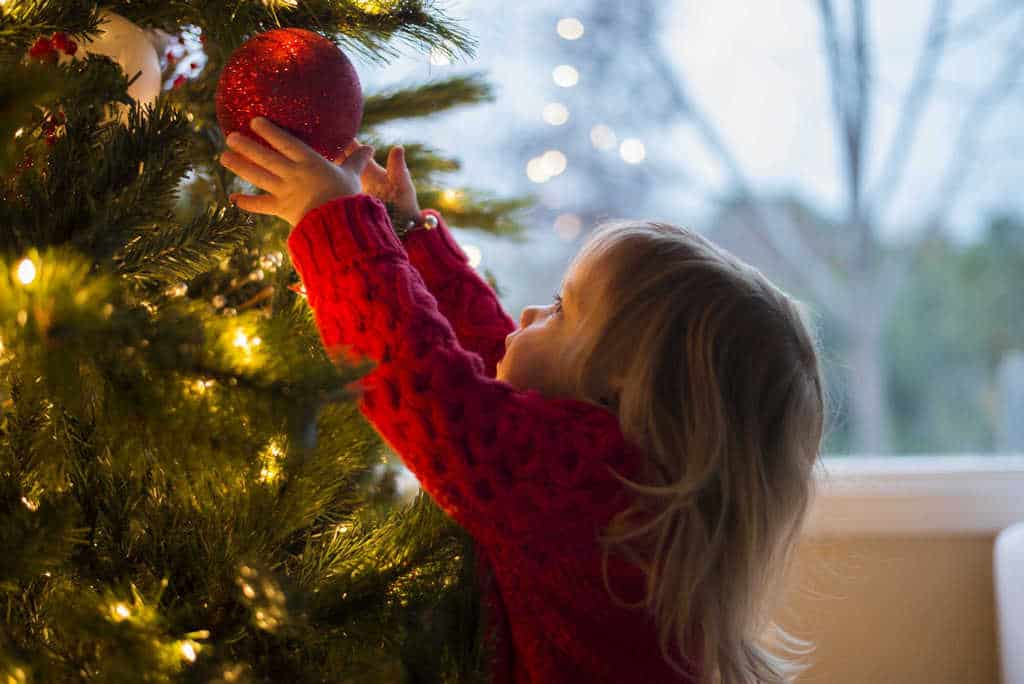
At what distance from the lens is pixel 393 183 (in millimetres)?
785

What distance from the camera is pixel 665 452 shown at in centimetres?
70

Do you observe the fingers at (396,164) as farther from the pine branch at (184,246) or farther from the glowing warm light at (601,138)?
the glowing warm light at (601,138)

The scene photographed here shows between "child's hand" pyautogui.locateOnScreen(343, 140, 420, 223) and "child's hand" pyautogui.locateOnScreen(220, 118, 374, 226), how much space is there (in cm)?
14

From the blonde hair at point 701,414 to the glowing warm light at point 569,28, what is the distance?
956 millimetres

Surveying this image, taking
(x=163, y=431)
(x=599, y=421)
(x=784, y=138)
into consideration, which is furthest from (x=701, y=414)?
(x=784, y=138)

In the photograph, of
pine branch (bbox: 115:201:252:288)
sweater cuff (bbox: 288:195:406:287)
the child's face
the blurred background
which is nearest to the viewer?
pine branch (bbox: 115:201:252:288)

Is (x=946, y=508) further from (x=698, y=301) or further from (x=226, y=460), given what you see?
(x=226, y=460)

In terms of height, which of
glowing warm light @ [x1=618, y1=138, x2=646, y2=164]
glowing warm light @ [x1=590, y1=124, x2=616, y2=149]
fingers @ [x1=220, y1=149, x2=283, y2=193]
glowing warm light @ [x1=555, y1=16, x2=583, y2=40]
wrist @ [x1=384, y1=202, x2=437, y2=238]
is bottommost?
glowing warm light @ [x1=618, y1=138, x2=646, y2=164]

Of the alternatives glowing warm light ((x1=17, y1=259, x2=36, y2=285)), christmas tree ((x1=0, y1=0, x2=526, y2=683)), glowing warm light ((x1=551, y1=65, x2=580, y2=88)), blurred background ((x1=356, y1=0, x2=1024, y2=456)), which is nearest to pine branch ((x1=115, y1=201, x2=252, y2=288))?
christmas tree ((x1=0, y1=0, x2=526, y2=683))

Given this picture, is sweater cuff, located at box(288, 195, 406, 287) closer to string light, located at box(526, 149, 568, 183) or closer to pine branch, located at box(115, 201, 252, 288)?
pine branch, located at box(115, 201, 252, 288)

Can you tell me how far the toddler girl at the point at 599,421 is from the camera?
631 mm

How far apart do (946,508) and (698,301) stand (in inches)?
34.6

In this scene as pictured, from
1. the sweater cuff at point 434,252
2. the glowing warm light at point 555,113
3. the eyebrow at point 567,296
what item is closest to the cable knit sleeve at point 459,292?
the sweater cuff at point 434,252

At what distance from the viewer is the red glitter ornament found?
57 centimetres
